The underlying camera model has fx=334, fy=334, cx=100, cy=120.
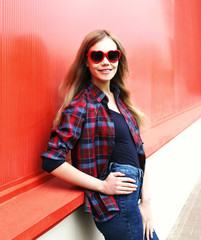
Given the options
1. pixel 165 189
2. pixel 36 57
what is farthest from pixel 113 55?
pixel 165 189

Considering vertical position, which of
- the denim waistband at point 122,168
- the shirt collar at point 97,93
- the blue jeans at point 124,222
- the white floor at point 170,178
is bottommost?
the white floor at point 170,178

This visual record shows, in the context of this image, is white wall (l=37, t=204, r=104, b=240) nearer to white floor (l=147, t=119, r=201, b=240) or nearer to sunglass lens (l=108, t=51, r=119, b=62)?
sunglass lens (l=108, t=51, r=119, b=62)

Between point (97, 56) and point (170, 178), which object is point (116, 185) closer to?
point (97, 56)

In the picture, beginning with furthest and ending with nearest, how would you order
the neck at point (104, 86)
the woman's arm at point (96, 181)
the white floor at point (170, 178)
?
the white floor at point (170, 178) < the neck at point (104, 86) < the woman's arm at point (96, 181)

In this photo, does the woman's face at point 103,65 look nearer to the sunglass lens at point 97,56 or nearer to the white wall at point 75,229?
the sunglass lens at point 97,56

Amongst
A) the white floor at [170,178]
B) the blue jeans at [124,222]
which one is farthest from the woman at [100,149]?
the white floor at [170,178]

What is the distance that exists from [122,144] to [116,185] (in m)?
0.24

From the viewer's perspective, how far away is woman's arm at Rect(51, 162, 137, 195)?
1637 millimetres

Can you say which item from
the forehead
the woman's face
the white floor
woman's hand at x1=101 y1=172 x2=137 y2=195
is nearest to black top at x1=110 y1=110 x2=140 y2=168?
woman's hand at x1=101 y1=172 x2=137 y2=195

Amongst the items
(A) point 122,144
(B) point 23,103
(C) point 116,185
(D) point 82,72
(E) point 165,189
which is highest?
(D) point 82,72

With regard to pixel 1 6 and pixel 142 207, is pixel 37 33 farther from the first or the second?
pixel 142 207

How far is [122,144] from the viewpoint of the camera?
5.94ft

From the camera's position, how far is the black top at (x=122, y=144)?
5.88 ft

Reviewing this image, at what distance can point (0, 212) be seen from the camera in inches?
56.0
